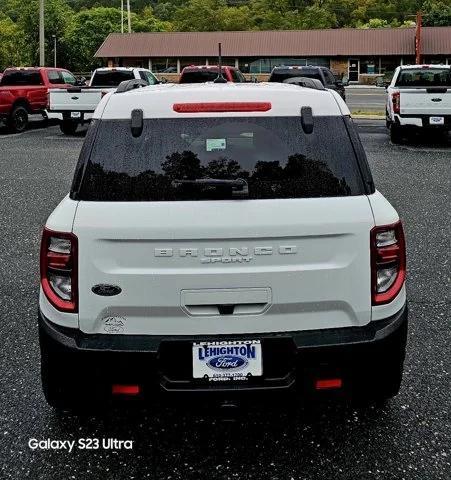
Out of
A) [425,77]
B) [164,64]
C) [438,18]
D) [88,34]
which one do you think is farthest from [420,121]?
[88,34]

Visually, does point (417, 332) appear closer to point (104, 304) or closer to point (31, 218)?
point (104, 304)

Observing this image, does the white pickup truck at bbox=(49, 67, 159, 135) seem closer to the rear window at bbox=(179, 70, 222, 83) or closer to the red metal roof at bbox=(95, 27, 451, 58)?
the rear window at bbox=(179, 70, 222, 83)

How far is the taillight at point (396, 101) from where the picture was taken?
1709 cm

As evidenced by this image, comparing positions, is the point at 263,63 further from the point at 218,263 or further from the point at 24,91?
the point at 218,263

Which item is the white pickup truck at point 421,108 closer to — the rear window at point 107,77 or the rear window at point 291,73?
the rear window at point 291,73

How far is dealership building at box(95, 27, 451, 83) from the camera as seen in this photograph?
67.5 m

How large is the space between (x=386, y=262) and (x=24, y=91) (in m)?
20.5

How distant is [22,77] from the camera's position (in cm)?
2350

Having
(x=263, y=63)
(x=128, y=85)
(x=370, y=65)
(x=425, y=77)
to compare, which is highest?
(x=128, y=85)

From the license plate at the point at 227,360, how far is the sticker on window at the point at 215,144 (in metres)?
0.93

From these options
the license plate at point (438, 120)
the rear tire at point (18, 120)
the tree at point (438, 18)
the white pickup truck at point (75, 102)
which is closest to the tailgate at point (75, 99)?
the white pickup truck at point (75, 102)

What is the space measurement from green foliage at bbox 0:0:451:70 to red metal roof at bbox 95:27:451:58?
8945 millimetres

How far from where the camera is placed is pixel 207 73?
23.5m

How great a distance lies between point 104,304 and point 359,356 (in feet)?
3.89
